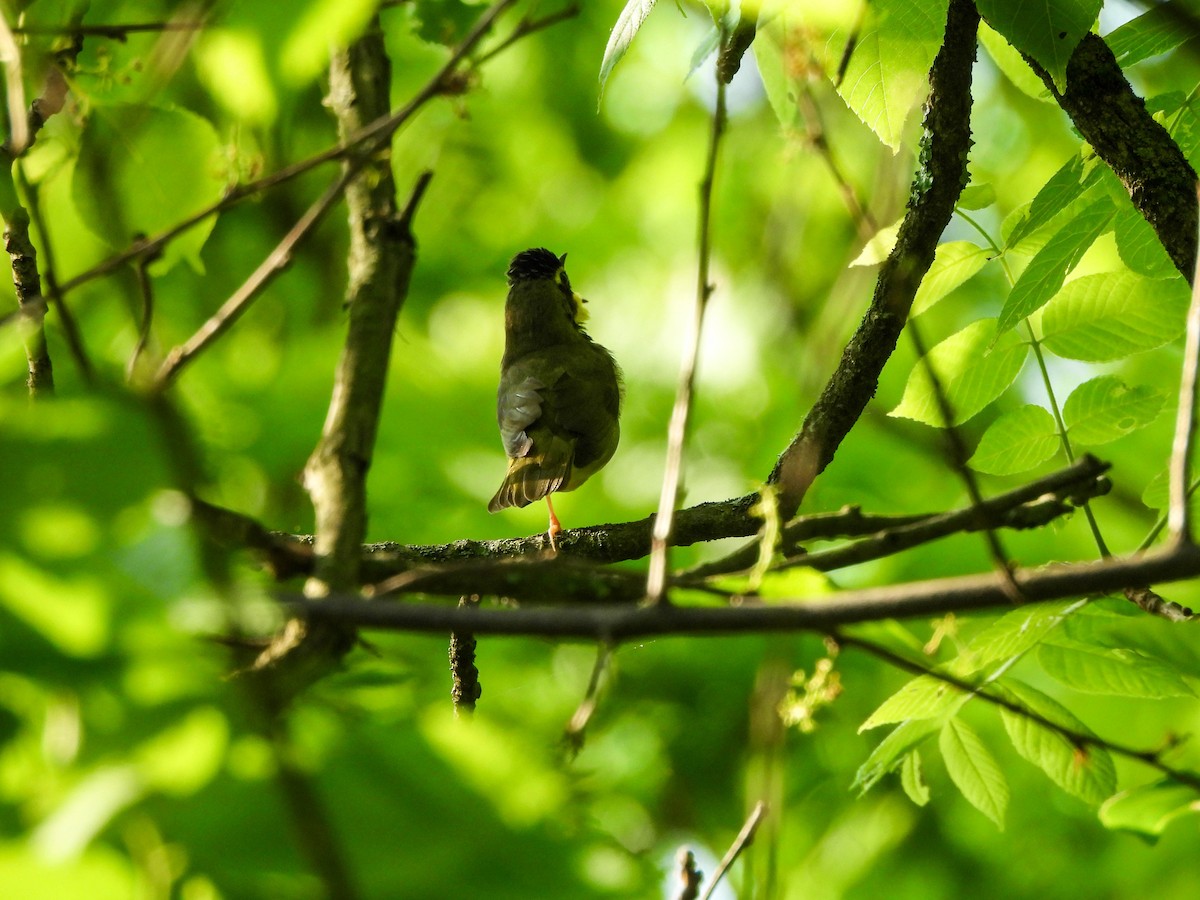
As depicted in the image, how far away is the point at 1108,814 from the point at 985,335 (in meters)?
1.22

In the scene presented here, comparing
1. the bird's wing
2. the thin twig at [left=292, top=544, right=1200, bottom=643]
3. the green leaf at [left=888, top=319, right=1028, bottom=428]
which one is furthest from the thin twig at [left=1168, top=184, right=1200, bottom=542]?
the bird's wing

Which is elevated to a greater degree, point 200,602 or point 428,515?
point 428,515

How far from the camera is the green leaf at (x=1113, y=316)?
271 cm

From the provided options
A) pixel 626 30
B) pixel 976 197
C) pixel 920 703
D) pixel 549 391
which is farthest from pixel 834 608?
pixel 549 391

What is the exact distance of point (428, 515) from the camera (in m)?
5.41

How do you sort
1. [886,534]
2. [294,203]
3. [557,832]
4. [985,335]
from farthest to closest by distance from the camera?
[294,203], [985,335], [886,534], [557,832]

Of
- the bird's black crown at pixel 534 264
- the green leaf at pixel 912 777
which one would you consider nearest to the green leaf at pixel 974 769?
the green leaf at pixel 912 777

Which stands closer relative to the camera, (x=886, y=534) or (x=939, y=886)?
(x=886, y=534)

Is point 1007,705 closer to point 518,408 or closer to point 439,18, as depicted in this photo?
point 439,18

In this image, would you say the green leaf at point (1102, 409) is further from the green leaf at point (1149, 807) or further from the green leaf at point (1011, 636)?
the green leaf at point (1149, 807)

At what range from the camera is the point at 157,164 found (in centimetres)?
282

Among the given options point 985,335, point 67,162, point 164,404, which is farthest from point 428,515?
point 164,404

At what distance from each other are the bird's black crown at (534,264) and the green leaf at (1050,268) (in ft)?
15.4

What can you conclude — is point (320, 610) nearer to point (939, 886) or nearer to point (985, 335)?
point (985, 335)
